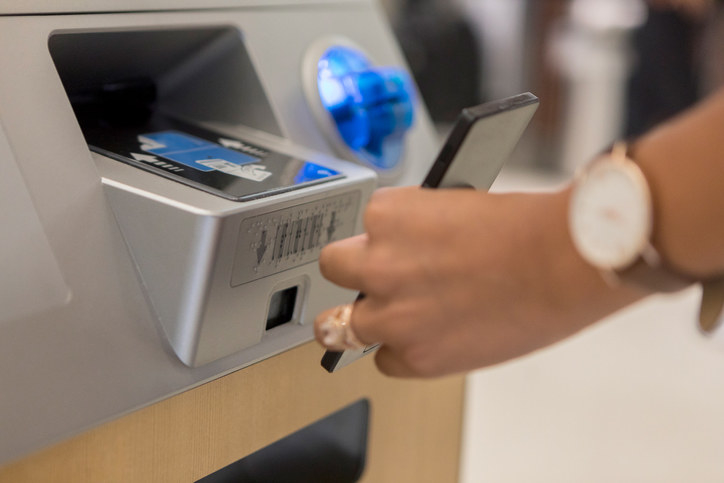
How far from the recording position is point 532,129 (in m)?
3.42

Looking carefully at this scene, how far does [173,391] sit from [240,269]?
9cm

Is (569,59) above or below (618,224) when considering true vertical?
below

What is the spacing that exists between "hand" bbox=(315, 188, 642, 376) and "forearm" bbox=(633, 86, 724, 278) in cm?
4

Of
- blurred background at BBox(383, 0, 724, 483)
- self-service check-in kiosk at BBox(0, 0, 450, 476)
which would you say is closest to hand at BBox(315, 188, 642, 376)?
self-service check-in kiosk at BBox(0, 0, 450, 476)

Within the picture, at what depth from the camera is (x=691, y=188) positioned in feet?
1.16

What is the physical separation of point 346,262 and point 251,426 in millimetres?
191

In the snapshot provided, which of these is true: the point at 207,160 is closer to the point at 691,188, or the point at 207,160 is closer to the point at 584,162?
the point at 691,188

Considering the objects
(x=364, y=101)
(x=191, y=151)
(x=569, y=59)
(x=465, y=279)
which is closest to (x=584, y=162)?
(x=364, y=101)

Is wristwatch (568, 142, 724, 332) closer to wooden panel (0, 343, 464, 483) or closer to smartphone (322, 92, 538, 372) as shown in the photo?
smartphone (322, 92, 538, 372)

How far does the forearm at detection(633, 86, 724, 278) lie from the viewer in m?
0.35

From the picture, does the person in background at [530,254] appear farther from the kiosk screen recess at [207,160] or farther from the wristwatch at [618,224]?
the kiosk screen recess at [207,160]

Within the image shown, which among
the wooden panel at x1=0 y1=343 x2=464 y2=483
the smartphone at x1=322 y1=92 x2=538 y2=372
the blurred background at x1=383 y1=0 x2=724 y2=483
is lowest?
the blurred background at x1=383 y1=0 x2=724 y2=483

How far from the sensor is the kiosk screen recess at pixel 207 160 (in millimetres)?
528

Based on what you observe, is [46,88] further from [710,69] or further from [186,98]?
[710,69]
